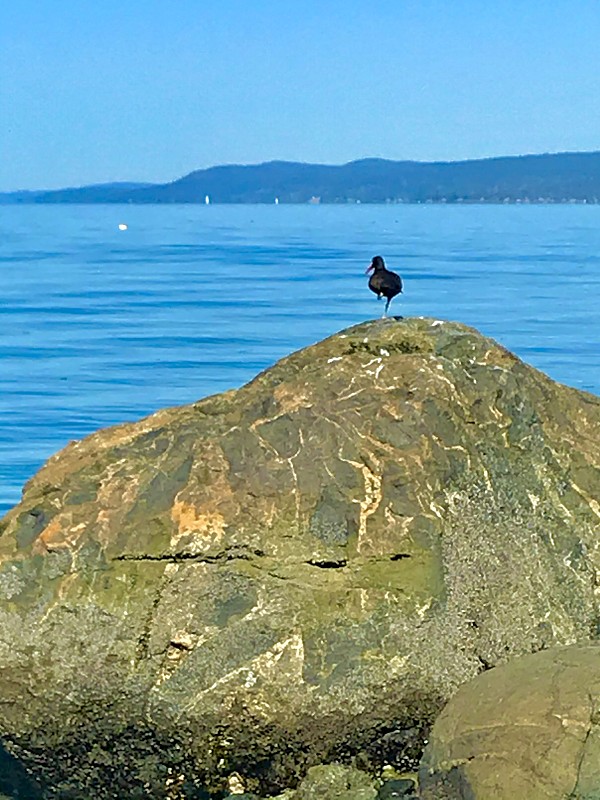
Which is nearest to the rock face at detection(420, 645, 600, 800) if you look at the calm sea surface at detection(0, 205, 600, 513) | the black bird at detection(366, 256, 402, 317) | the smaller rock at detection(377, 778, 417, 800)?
the smaller rock at detection(377, 778, 417, 800)

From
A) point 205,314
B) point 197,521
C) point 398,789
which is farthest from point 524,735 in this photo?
point 205,314

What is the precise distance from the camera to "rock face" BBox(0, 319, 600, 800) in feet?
18.8

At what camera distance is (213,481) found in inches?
242

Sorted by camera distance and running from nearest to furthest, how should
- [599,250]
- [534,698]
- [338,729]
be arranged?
1. [534,698]
2. [338,729]
3. [599,250]

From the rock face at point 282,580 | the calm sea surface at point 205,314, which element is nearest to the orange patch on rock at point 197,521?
the rock face at point 282,580

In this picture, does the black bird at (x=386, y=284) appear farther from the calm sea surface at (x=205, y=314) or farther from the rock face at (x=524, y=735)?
the rock face at (x=524, y=735)

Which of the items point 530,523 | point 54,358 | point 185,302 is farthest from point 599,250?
point 530,523

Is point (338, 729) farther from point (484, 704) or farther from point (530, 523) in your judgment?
point (530, 523)

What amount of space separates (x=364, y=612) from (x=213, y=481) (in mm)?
887

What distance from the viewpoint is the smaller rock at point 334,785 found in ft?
18.8

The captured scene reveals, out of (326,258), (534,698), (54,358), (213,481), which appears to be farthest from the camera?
(326,258)

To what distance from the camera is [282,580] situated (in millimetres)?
5914

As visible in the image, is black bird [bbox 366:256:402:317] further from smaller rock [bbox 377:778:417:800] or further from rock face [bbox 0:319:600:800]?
smaller rock [bbox 377:778:417:800]

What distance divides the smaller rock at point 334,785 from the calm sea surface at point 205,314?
7.43 meters
